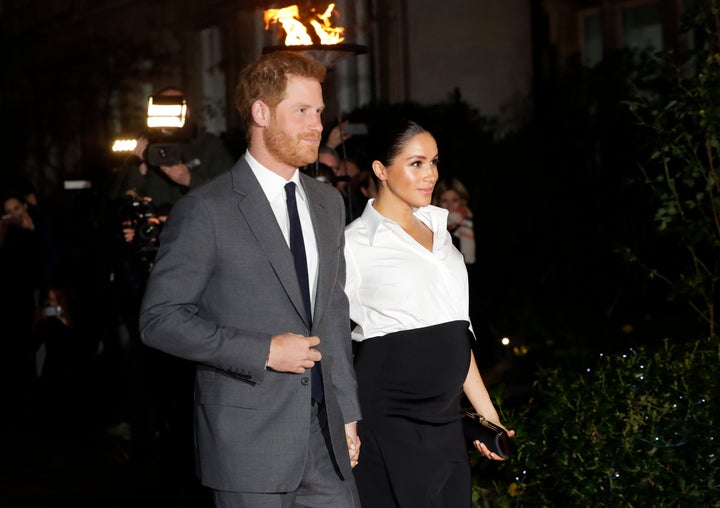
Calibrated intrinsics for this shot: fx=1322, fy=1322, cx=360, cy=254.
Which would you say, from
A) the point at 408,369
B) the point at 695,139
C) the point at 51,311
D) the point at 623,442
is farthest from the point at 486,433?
the point at 51,311

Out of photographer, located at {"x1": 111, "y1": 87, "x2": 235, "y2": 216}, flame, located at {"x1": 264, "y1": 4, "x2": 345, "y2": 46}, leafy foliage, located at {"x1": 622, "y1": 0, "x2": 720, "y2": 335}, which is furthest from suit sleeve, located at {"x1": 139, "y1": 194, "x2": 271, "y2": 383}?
photographer, located at {"x1": 111, "y1": 87, "x2": 235, "y2": 216}

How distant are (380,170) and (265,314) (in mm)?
1099

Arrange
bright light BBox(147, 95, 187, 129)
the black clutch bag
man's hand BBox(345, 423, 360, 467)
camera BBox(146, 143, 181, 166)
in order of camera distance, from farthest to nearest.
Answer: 1. bright light BBox(147, 95, 187, 129)
2. camera BBox(146, 143, 181, 166)
3. the black clutch bag
4. man's hand BBox(345, 423, 360, 467)

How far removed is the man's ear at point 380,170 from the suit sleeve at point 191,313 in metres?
1.07

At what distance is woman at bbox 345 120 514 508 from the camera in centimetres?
463

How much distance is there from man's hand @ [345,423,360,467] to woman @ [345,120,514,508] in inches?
13.1

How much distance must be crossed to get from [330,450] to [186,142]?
474 centimetres

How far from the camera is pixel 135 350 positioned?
898cm

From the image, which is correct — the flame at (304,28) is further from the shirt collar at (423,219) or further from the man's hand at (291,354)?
the man's hand at (291,354)

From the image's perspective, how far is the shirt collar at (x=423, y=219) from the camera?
4.79m

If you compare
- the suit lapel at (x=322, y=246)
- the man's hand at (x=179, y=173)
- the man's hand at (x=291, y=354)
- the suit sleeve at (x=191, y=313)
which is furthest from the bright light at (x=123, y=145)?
the man's hand at (x=291, y=354)

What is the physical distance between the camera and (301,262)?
160 inches

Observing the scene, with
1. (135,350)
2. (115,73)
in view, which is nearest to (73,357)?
(135,350)

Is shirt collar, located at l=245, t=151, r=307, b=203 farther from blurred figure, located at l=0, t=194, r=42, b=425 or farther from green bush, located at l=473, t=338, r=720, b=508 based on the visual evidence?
blurred figure, located at l=0, t=194, r=42, b=425
